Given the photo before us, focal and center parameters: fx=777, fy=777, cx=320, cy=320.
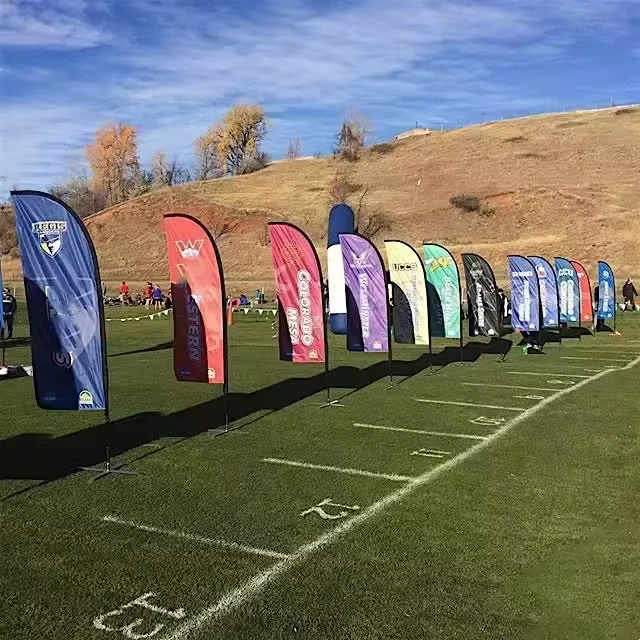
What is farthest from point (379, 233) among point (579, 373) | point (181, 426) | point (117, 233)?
point (181, 426)

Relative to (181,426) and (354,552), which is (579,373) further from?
(354,552)

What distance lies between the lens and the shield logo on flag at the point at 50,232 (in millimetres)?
8078

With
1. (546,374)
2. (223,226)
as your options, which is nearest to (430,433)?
(546,374)

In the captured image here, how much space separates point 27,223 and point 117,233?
259 feet

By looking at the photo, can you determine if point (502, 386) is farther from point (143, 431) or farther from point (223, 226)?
point (223, 226)

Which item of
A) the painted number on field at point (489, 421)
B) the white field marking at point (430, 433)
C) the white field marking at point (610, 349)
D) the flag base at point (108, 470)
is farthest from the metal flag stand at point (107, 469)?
the white field marking at point (610, 349)

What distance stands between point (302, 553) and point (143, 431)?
513 cm

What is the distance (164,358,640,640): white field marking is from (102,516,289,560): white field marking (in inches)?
7.4

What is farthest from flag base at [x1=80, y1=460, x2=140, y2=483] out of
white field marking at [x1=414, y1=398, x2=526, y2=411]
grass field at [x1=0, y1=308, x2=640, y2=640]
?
white field marking at [x1=414, y1=398, x2=526, y2=411]

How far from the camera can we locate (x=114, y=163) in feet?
379

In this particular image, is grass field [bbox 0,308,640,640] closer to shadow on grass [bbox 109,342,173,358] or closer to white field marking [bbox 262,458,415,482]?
white field marking [bbox 262,458,415,482]

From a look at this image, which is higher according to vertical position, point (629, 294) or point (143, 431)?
point (629, 294)

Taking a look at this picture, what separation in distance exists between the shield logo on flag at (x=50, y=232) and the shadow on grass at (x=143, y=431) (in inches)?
99.5

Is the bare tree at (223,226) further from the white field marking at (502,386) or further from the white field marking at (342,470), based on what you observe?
the white field marking at (342,470)
